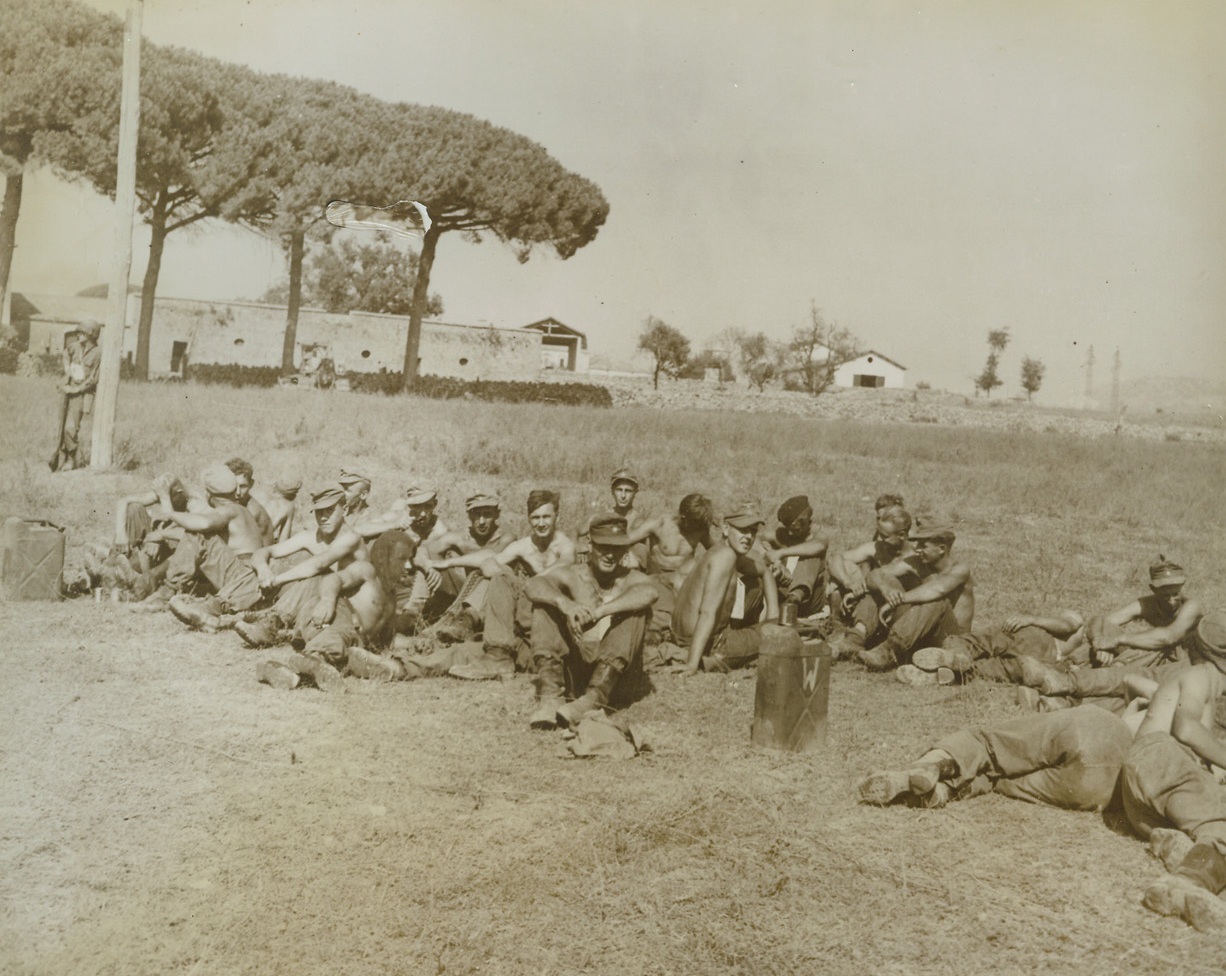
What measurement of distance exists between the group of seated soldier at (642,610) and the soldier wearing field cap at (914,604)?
0.01 m

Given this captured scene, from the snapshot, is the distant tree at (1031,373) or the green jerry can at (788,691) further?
the distant tree at (1031,373)

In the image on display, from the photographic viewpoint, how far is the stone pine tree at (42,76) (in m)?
7.14

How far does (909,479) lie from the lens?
10805mm

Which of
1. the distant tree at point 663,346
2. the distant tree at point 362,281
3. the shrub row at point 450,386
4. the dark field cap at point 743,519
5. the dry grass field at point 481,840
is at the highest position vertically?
the distant tree at point 362,281

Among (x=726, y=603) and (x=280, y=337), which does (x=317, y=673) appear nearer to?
(x=726, y=603)

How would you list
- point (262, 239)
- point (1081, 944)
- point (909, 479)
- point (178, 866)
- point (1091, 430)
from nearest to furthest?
1. point (1081, 944)
2. point (178, 866)
3. point (262, 239)
4. point (909, 479)
5. point (1091, 430)

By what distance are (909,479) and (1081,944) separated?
8.16 meters

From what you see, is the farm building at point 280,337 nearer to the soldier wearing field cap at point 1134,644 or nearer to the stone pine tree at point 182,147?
the stone pine tree at point 182,147

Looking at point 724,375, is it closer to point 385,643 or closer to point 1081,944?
point 385,643

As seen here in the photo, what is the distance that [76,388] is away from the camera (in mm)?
8023

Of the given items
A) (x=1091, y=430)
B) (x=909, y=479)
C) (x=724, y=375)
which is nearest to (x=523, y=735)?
(x=909, y=479)

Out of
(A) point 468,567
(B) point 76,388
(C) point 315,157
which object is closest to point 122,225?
(B) point 76,388

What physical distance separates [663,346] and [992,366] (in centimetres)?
379

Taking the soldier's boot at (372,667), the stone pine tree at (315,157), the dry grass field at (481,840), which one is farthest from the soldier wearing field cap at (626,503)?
the stone pine tree at (315,157)
